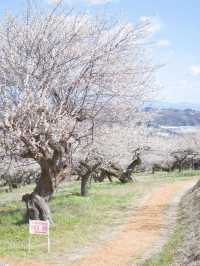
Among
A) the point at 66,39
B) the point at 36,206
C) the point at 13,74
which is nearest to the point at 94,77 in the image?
the point at 66,39

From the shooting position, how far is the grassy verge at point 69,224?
1602cm

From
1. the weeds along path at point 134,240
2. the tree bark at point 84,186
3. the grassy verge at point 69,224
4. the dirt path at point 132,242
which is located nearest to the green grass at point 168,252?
the dirt path at point 132,242

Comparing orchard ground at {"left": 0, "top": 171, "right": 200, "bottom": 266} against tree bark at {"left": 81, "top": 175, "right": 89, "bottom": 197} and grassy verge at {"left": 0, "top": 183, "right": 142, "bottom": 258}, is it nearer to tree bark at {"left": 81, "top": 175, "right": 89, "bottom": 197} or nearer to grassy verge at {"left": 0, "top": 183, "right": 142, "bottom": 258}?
grassy verge at {"left": 0, "top": 183, "right": 142, "bottom": 258}

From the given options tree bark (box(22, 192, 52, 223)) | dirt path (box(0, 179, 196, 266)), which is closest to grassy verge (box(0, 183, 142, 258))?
tree bark (box(22, 192, 52, 223))

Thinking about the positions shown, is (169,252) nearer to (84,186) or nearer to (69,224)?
(69,224)

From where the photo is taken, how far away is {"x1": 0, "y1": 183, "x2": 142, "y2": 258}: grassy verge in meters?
16.0

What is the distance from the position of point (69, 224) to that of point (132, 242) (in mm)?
3821

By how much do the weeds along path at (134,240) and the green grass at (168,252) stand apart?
551 mm

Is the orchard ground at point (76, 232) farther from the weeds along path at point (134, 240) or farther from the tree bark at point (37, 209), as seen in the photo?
the tree bark at point (37, 209)

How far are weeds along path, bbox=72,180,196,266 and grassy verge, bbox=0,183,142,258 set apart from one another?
860 millimetres

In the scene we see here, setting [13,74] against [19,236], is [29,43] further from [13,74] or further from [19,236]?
[19,236]

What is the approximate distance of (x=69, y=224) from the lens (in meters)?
19.9

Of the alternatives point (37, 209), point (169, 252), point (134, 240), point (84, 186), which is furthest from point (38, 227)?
point (84, 186)

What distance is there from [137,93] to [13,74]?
4.86 m
